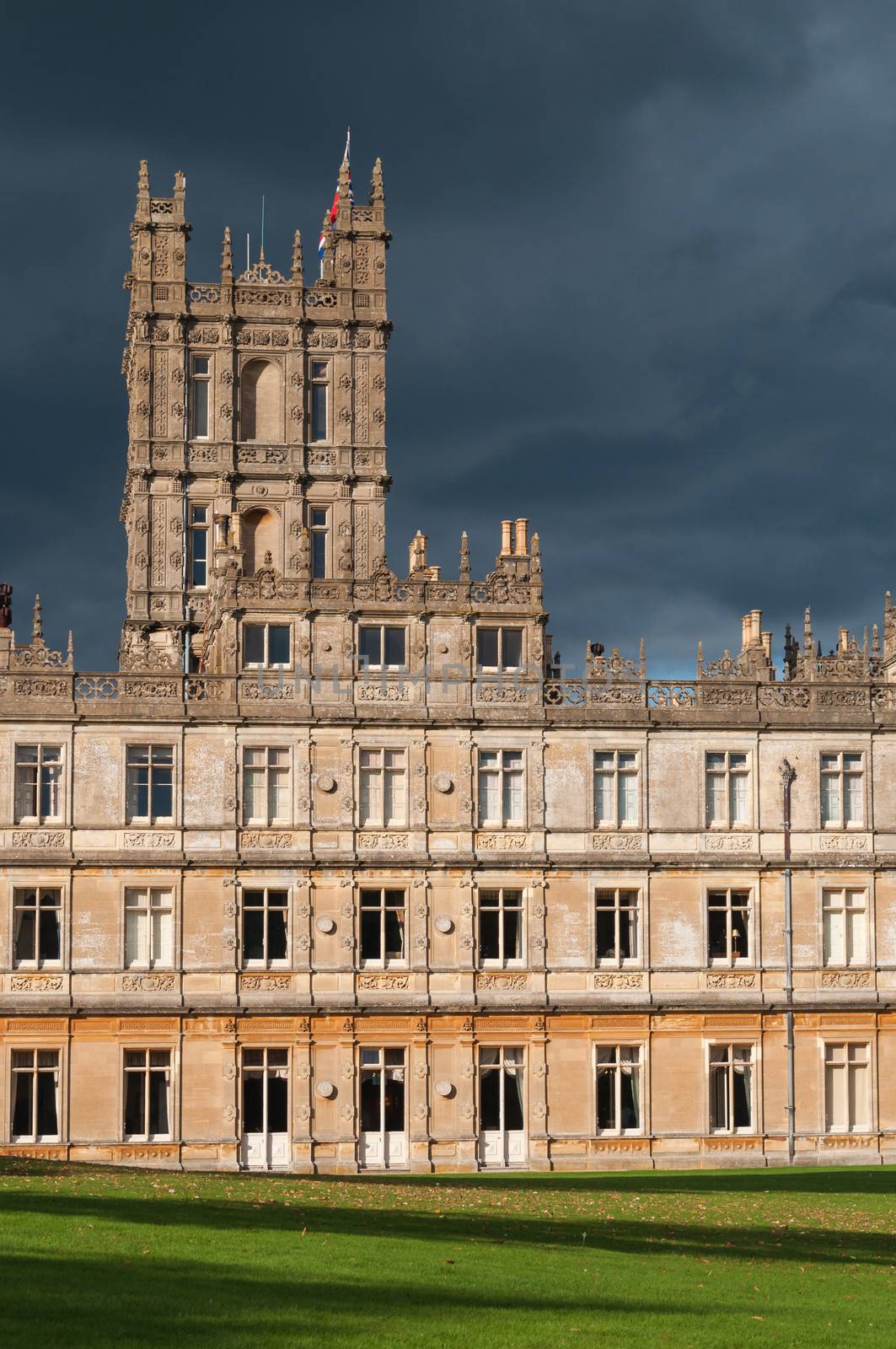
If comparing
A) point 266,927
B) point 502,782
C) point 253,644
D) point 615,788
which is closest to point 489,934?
point 502,782

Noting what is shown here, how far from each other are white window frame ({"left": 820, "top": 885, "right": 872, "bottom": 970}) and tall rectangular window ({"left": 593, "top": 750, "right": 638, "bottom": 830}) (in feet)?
22.0

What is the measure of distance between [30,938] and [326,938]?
347 inches

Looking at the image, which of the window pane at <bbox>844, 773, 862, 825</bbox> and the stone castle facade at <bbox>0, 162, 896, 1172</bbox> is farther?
the window pane at <bbox>844, 773, 862, 825</bbox>

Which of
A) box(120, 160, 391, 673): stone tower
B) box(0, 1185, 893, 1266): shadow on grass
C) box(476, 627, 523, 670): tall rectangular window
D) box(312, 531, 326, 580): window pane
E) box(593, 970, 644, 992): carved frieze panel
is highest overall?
box(120, 160, 391, 673): stone tower

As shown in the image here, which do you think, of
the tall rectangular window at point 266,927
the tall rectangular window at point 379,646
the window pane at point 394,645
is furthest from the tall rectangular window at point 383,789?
the tall rectangular window at point 266,927

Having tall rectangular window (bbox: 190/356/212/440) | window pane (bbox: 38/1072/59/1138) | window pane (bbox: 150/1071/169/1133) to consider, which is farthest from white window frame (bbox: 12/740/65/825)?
tall rectangular window (bbox: 190/356/212/440)

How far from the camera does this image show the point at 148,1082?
5922 cm

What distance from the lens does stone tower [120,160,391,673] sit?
80.3 metres

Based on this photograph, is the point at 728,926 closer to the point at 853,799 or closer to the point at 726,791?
the point at 726,791

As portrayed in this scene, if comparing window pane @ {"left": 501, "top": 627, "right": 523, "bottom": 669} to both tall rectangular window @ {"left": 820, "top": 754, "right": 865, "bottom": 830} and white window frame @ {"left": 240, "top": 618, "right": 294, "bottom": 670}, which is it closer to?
white window frame @ {"left": 240, "top": 618, "right": 294, "bottom": 670}

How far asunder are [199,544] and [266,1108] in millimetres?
28516

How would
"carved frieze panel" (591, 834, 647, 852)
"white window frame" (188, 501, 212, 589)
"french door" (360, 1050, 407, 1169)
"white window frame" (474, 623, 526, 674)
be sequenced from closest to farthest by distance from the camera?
1. "french door" (360, 1050, 407, 1169)
2. "carved frieze panel" (591, 834, 647, 852)
3. "white window frame" (474, 623, 526, 674)
4. "white window frame" (188, 501, 212, 589)

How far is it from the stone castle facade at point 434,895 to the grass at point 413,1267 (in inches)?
612

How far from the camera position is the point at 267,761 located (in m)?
61.1
